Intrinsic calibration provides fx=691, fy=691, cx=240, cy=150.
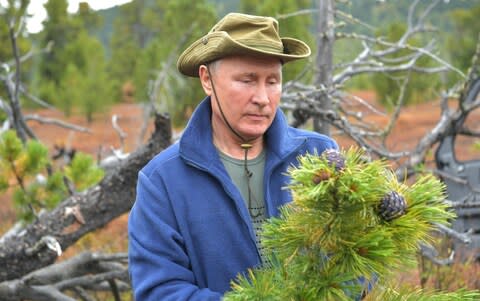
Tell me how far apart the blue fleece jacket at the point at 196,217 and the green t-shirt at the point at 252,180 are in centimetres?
4

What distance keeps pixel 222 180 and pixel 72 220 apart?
1.97 metres

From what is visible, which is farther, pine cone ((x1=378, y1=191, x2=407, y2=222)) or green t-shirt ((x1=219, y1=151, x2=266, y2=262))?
green t-shirt ((x1=219, y1=151, x2=266, y2=262))

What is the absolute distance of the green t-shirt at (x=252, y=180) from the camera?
6.22 ft

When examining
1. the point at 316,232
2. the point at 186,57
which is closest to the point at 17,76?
the point at 186,57

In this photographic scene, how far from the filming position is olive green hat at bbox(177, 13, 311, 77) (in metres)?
1.80

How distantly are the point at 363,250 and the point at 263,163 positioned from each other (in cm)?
72

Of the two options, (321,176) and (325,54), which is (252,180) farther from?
(325,54)

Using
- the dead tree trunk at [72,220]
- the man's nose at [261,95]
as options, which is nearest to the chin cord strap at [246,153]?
the man's nose at [261,95]

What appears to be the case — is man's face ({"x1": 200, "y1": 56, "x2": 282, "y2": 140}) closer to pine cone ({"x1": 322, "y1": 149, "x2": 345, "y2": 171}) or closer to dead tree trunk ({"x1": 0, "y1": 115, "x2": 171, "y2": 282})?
pine cone ({"x1": 322, "y1": 149, "x2": 345, "y2": 171})

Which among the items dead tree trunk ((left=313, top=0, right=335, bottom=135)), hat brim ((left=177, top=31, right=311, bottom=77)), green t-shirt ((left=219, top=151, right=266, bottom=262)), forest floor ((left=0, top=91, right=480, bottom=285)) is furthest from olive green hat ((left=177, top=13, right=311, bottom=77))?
forest floor ((left=0, top=91, right=480, bottom=285))

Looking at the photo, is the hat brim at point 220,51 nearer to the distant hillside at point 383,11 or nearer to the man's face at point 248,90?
the man's face at point 248,90

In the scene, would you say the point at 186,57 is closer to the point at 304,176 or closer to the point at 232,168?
the point at 232,168

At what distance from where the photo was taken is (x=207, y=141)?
75.8 inches

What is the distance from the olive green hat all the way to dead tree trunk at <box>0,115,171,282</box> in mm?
1647
